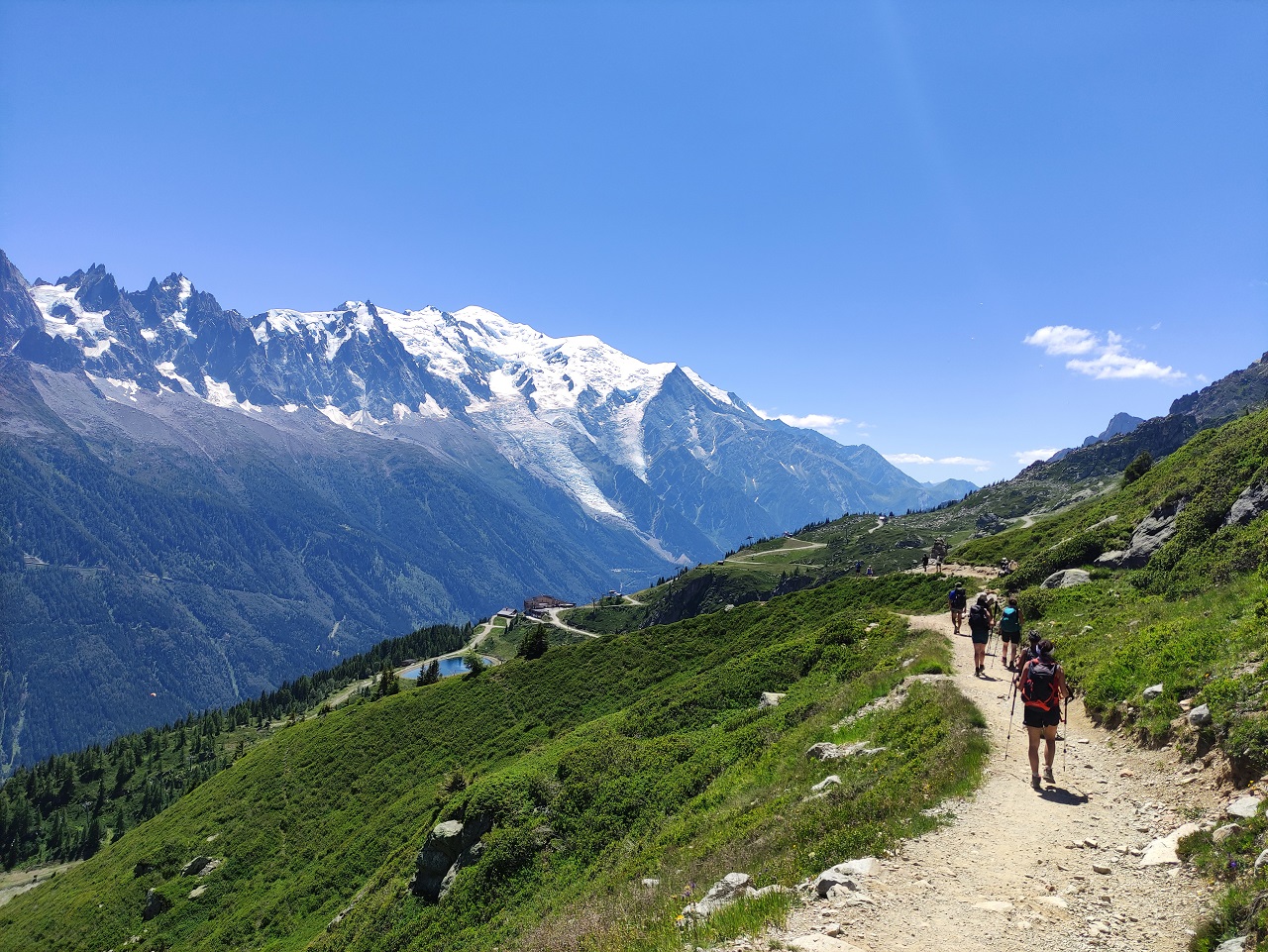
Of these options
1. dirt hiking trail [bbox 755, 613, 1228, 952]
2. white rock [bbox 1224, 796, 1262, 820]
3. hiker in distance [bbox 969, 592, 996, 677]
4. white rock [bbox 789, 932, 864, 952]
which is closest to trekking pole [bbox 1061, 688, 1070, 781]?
dirt hiking trail [bbox 755, 613, 1228, 952]

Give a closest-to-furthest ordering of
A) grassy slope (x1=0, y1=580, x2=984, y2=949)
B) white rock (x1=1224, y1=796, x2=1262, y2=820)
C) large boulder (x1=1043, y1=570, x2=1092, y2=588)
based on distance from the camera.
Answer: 1. white rock (x1=1224, y1=796, x2=1262, y2=820)
2. grassy slope (x1=0, y1=580, x2=984, y2=949)
3. large boulder (x1=1043, y1=570, x2=1092, y2=588)

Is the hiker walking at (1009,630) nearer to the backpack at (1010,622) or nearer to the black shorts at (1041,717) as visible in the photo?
the backpack at (1010,622)

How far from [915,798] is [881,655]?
17.5 metres

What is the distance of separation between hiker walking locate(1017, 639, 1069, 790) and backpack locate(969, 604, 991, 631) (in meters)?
10.9

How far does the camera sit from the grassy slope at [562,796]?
1717 centimetres

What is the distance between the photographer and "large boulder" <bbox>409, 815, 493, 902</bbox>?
94.7ft

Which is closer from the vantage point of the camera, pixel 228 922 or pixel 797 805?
pixel 797 805

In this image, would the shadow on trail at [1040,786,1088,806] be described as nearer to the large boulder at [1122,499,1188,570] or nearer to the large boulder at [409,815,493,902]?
the large boulder at [409,815,493,902]

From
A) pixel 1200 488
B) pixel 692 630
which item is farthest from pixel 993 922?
pixel 692 630

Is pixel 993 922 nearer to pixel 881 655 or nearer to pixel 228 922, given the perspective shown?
pixel 881 655

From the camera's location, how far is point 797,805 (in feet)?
57.1

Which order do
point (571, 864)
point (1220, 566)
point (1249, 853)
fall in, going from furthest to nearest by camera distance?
point (1220, 566) < point (571, 864) < point (1249, 853)

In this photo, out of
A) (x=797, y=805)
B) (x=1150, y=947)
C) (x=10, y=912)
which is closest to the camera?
(x=1150, y=947)

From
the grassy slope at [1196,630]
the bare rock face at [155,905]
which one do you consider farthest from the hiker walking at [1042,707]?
the bare rock face at [155,905]
